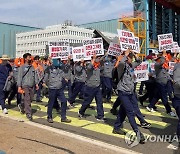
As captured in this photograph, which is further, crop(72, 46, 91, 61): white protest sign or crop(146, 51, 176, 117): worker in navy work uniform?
crop(72, 46, 91, 61): white protest sign

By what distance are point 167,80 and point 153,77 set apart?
45.8 inches

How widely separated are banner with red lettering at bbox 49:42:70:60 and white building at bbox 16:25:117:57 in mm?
53320

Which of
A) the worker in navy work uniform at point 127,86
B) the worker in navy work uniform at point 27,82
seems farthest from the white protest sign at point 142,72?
the worker in navy work uniform at point 27,82

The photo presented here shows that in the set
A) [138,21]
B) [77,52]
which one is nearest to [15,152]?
[77,52]

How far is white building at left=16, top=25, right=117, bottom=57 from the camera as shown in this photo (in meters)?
64.2

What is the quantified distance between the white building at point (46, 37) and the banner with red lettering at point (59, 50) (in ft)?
175

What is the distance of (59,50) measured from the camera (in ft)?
29.0

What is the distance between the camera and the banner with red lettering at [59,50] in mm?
8664

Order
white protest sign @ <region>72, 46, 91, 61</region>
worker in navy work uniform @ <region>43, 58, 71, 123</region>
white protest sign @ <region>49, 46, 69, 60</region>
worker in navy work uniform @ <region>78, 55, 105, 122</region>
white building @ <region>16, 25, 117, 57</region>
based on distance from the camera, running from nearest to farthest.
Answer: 1. worker in navy work uniform @ <region>43, 58, 71, 123</region>
2. worker in navy work uniform @ <region>78, 55, 105, 122</region>
3. white protest sign @ <region>49, 46, 69, 60</region>
4. white protest sign @ <region>72, 46, 91, 61</region>
5. white building @ <region>16, 25, 117, 57</region>

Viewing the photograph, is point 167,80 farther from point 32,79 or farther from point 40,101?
point 40,101

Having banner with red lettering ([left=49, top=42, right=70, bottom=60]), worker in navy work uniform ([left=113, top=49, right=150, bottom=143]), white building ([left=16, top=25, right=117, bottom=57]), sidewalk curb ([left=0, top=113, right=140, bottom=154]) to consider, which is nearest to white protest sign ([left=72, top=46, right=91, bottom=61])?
banner with red lettering ([left=49, top=42, right=70, bottom=60])

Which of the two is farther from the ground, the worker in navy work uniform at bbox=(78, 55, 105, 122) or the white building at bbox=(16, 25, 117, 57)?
the white building at bbox=(16, 25, 117, 57)

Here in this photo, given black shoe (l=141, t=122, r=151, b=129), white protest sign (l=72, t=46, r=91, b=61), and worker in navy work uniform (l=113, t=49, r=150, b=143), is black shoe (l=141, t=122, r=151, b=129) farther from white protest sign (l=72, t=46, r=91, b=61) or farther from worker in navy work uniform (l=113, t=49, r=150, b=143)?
white protest sign (l=72, t=46, r=91, b=61)

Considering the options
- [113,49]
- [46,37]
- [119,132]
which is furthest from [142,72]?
[46,37]
